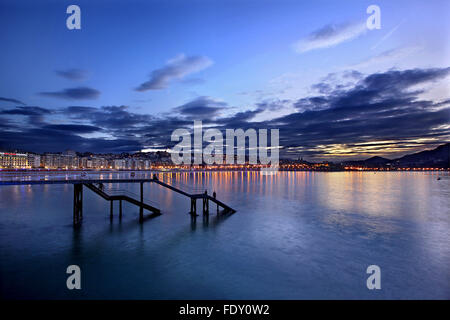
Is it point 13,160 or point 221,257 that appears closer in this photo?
point 221,257

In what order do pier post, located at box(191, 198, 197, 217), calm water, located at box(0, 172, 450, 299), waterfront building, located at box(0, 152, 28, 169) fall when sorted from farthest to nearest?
1. waterfront building, located at box(0, 152, 28, 169)
2. pier post, located at box(191, 198, 197, 217)
3. calm water, located at box(0, 172, 450, 299)

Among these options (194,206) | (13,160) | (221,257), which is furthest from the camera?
(13,160)

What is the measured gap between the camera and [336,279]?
13617 mm

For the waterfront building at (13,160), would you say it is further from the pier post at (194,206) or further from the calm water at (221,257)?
the pier post at (194,206)

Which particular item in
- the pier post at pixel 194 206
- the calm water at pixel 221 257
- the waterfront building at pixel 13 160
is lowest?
the calm water at pixel 221 257

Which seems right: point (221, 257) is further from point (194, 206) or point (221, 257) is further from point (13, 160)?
point (13, 160)

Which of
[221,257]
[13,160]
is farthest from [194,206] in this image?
[13,160]

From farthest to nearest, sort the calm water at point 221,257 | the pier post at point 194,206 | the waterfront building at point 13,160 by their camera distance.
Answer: the waterfront building at point 13,160 → the pier post at point 194,206 → the calm water at point 221,257

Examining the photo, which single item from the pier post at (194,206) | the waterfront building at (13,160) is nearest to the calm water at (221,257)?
the pier post at (194,206)

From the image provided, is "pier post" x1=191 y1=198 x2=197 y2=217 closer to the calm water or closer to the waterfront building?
the calm water

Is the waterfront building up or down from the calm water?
up

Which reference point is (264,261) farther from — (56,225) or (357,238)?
(56,225)

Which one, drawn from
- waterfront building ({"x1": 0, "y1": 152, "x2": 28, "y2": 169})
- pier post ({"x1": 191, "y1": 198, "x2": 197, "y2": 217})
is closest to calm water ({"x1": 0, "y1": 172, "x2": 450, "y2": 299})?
pier post ({"x1": 191, "y1": 198, "x2": 197, "y2": 217})

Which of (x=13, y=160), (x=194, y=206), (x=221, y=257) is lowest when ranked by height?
(x=221, y=257)
